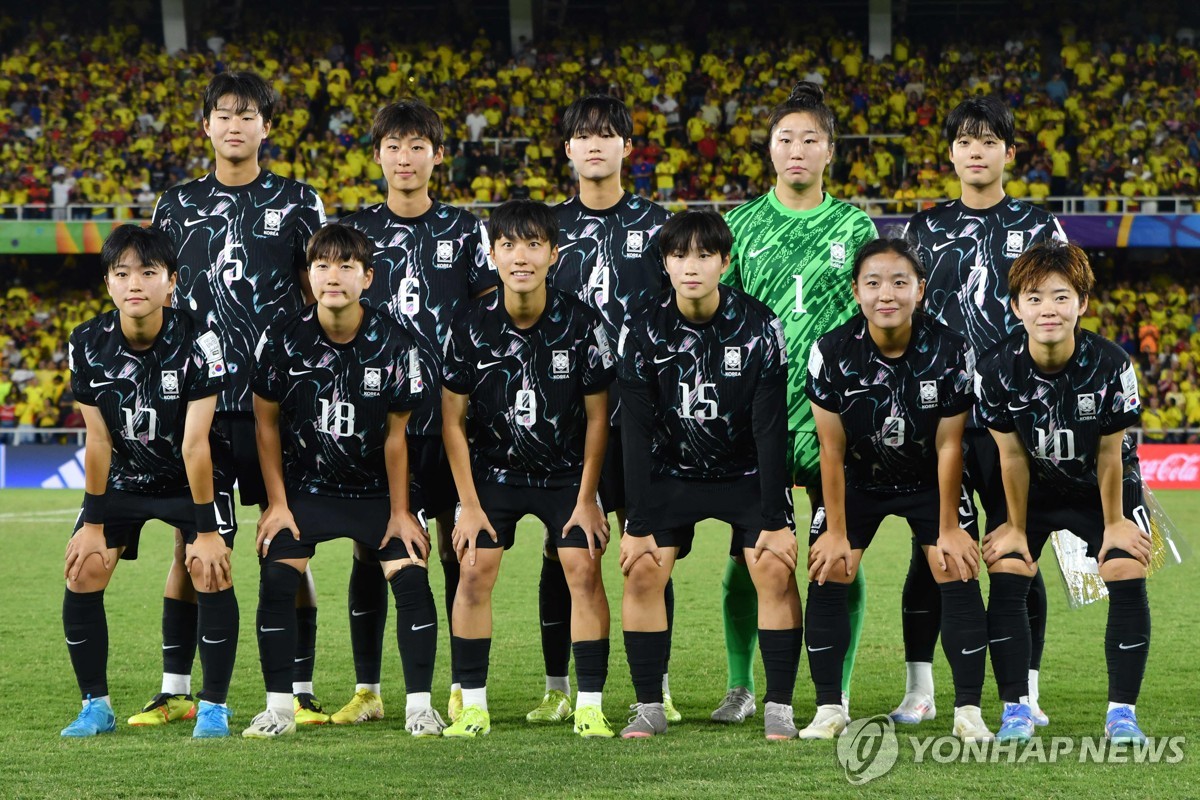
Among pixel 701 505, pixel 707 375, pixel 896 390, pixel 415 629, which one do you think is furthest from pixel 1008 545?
pixel 415 629

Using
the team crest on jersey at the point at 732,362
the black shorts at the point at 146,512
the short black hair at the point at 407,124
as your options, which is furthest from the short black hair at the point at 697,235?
the black shorts at the point at 146,512

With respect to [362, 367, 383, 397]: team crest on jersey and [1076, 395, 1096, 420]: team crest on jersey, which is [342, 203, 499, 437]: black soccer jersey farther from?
[1076, 395, 1096, 420]: team crest on jersey

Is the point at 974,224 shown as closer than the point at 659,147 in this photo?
Yes

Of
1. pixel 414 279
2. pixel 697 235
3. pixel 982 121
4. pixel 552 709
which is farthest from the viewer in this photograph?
pixel 414 279

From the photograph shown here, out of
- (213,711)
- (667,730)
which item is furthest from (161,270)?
(667,730)

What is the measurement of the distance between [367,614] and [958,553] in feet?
7.26

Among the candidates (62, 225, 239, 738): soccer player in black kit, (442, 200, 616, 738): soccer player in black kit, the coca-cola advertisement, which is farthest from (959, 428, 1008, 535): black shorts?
the coca-cola advertisement

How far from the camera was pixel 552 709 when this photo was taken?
5316 mm

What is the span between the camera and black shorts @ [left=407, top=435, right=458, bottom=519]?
5352mm

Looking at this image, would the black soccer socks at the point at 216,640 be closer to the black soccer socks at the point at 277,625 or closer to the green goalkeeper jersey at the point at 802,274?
the black soccer socks at the point at 277,625

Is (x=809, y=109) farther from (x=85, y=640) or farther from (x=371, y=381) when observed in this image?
(x=85, y=640)

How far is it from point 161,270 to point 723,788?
2610 millimetres

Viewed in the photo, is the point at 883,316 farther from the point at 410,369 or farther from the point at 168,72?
the point at 168,72

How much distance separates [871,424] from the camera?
478cm
